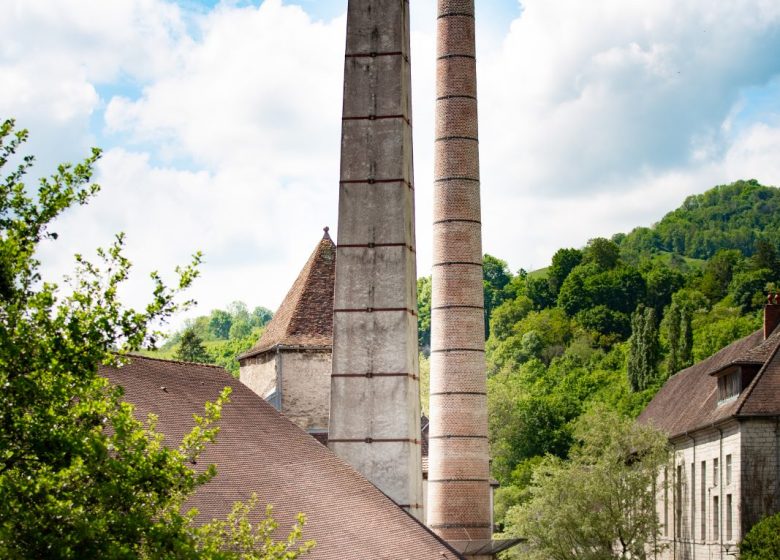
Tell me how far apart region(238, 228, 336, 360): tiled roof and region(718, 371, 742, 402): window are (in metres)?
18.6

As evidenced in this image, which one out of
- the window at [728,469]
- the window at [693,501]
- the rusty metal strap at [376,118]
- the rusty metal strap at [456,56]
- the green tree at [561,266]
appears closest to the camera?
the rusty metal strap at [376,118]

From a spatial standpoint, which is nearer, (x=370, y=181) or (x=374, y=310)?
(x=374, y=310)

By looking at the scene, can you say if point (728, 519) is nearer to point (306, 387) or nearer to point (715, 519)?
point (715, 519)

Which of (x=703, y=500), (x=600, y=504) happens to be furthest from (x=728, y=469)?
(x=600, y=504)

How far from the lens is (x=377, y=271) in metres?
23.2

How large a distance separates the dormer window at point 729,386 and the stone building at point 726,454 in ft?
0.10

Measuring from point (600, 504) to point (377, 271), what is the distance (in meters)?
24.9

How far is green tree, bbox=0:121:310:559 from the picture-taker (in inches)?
480

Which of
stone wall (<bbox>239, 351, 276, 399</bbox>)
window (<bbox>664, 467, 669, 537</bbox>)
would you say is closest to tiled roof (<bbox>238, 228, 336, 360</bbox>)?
stone wall (<bbox>239, 351, 276, 399</bbox>)

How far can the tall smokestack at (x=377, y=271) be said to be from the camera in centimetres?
2291

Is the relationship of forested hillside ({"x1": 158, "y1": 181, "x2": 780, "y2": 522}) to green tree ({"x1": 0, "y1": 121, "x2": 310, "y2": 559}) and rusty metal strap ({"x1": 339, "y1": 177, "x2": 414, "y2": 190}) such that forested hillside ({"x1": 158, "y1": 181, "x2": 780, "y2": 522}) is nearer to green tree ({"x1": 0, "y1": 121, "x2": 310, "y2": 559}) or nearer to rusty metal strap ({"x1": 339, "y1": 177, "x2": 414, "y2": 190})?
rusty metal strap ({"x1": 339, "y1": 177, "x2": 414, "y2": 190})

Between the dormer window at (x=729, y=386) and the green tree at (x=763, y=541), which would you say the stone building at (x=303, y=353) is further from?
the dormer window at (x=729, y=386)

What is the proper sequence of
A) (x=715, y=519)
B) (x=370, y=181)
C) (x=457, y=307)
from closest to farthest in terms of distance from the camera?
(x=370, y=181) < (x=457, y=307) < (x=715, y=519)

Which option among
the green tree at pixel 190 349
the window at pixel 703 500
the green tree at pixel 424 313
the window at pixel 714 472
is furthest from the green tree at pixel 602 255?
the window at pixel 714 472
